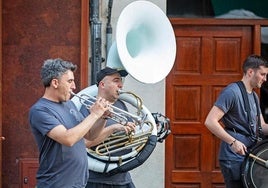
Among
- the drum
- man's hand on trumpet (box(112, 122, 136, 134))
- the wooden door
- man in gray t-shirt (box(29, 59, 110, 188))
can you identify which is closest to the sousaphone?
man's hand on trumpet (box(112, 122, 136, 134))

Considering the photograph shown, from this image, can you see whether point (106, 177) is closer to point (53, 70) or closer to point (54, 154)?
point (54, 154)

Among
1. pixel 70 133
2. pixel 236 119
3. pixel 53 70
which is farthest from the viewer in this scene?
pixel 236 119

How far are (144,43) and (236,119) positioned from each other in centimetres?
102

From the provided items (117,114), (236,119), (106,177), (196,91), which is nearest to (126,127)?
(117,114)

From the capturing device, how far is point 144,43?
5676 mm

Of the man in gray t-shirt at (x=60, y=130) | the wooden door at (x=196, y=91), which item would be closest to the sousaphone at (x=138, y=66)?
the man in gray t-shirt at (x=60, y=130)

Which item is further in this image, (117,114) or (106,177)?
(106,177)

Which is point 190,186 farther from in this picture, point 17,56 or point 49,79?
point 49,79

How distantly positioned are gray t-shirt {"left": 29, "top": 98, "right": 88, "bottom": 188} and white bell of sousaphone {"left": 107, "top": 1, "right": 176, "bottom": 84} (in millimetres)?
974

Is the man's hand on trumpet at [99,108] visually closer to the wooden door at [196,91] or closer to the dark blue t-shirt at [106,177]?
the dark blue t-shirt at [106,177]

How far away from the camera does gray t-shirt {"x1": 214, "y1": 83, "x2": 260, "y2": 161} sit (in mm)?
5781

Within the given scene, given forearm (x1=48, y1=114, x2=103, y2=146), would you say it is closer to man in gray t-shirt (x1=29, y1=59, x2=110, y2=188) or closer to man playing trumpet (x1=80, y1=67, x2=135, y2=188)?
man in gray t-shirt (x1=29, y1=59, x2=110, y2=188)

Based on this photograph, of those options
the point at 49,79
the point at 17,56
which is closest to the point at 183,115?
the point at 17,56

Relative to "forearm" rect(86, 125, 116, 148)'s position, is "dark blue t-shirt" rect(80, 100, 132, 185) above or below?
below
